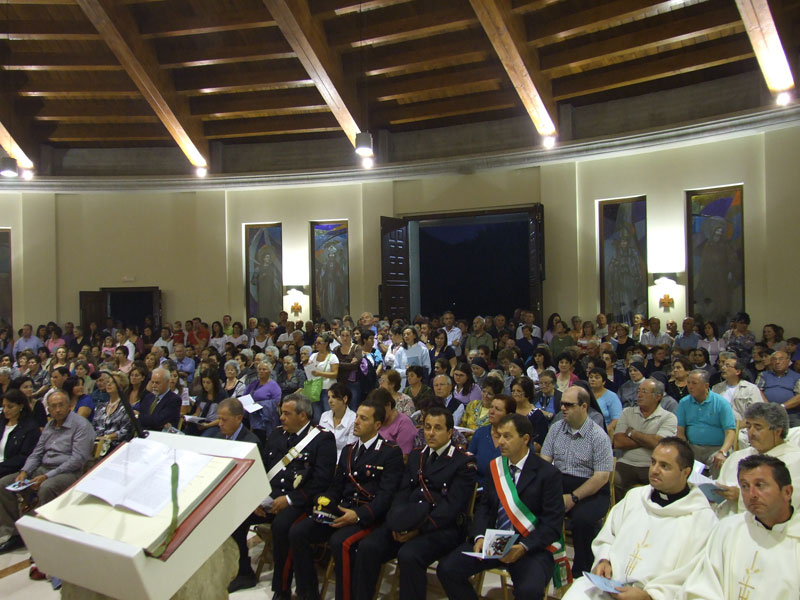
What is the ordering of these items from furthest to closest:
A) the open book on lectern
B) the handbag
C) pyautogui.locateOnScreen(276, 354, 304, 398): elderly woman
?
pyautogui.locateOnScreen(276, 354, 304, 398): elderly woman < the handbag < the open book on lectern

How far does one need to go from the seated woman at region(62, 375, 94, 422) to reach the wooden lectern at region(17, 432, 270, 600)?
436 centimetres

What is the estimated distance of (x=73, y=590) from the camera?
2473mm

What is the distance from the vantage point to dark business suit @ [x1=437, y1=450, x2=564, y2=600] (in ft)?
11.4

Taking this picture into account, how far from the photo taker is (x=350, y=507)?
4.28 meters

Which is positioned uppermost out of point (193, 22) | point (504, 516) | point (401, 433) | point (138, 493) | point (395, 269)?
point (193, 22)

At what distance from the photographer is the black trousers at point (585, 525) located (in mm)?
4086

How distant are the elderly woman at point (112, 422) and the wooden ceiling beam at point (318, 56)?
566 cm

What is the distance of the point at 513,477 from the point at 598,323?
7031 mm

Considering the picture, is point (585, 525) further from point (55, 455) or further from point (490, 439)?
→ point (55, 455)

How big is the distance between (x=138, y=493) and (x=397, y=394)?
3.95 meters

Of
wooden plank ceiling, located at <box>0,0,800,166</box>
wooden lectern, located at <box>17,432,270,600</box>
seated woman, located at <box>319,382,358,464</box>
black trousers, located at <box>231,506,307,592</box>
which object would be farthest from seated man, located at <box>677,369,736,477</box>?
wooden plank ceiling, located at <box>0,0,800,166</box>

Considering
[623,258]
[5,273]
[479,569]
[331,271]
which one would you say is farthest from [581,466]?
[5,273]

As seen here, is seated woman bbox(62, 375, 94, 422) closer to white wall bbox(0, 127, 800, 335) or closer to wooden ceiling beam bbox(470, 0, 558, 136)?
wooden ceiling beam bbox(470, 0, 558, 136)

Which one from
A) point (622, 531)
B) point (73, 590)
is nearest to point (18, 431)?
point (73, 590)
